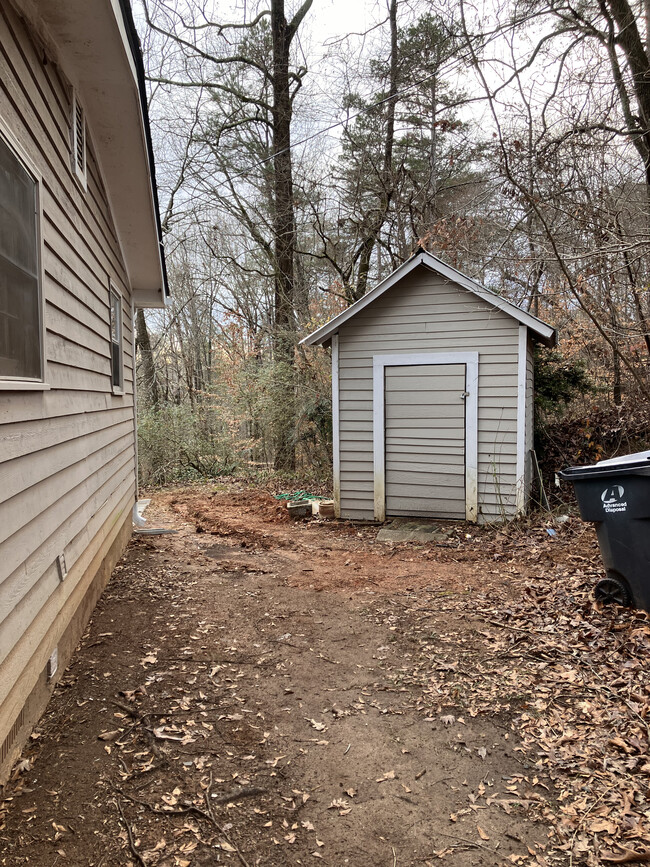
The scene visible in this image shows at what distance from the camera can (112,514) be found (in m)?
5.79

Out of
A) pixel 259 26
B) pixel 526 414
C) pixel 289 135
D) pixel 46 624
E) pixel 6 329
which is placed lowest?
pixel 46 624

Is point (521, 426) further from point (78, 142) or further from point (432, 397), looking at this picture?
point (78, 142)

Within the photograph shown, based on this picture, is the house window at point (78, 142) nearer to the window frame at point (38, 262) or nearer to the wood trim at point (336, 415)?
the window frame at point (38, 262)

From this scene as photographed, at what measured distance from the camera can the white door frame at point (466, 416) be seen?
25.8 feet

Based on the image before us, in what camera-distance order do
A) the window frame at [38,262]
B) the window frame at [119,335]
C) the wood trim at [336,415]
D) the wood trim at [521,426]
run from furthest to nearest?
the wood trim at [336,415]
the wood trim at [521,426]
the window frame at [119,335]
the window frame at [38,262]

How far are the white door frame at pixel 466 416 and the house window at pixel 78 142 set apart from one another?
4790 mm

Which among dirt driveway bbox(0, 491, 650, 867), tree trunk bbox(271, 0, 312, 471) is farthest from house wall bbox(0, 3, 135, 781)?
tree trunk bbox(271, 0, 312, 471)

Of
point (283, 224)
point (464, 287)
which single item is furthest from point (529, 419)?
point (283, 224)

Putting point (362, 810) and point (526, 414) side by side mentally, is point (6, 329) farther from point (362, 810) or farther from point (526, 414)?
point (526, 414)

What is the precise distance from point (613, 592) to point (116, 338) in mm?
5674

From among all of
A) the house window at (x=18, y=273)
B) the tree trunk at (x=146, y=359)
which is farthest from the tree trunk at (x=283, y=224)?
the house window at (x=18, y=273)

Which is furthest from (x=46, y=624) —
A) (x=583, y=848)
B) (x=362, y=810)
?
(x=583, y=848)

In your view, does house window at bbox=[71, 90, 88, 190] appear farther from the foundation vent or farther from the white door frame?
the white door frame

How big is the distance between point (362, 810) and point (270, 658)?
153 centimetres
